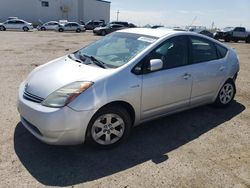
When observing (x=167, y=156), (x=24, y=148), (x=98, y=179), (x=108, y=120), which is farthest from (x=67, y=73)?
(x=167, y=156)

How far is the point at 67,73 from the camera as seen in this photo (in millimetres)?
3684

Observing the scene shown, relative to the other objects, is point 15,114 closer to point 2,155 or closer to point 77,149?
point 2,155

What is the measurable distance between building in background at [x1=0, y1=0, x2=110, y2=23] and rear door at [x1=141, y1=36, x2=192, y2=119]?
5310 cm

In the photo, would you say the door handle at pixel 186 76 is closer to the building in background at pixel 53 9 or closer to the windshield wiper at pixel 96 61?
the windshield wiper at pixel 96 61

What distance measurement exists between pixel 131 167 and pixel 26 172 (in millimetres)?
1271

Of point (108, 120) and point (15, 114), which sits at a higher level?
point (108, 120)

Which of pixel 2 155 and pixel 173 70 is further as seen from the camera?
pixel 173 70

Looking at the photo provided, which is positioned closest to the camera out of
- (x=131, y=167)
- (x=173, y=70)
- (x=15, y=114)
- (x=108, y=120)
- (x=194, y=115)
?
(x=131, y=167)

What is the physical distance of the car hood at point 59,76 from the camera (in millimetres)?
3465

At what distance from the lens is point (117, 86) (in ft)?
11.6

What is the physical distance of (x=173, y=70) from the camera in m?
4.23

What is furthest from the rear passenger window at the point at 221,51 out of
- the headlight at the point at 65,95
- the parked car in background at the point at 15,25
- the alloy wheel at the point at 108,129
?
the parked car in background at the point at 15,25

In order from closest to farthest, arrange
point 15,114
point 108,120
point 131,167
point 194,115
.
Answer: point 131,167 < point 108,120 < point 15,114 < point 194,115

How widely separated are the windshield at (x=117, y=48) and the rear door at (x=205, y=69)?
3.12ft
